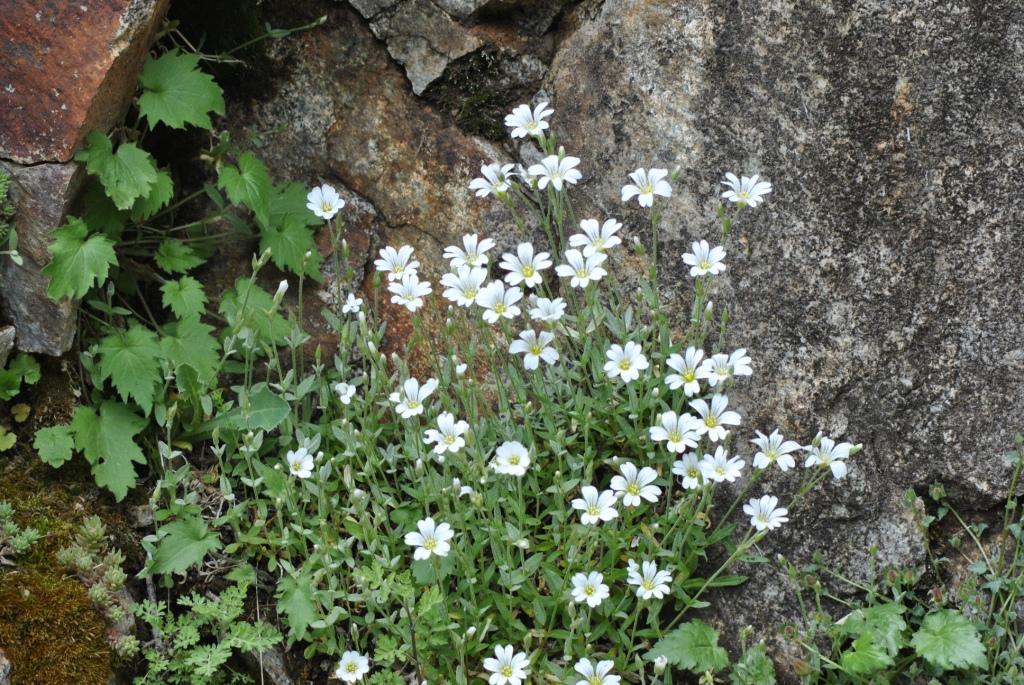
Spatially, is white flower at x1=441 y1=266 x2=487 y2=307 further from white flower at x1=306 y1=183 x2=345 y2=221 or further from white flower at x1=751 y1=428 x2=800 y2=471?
white flower at x1=751 y1=428 x2=800 y2=471

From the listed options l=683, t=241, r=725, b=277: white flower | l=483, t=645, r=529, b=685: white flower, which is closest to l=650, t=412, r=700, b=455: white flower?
l=683, t=241, r=725, b=277: white flower

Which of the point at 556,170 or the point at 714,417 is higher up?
the point at 556,170

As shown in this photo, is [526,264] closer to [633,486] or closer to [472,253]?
[472,253]

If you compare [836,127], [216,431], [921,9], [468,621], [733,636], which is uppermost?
[921,9]

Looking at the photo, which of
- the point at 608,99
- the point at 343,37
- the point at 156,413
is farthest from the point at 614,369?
the point at 343,37

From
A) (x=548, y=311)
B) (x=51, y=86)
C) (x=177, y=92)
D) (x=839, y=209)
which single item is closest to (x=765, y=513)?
(x=548, y=311)

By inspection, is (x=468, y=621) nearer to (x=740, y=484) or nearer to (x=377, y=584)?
(x=377, y=584)
